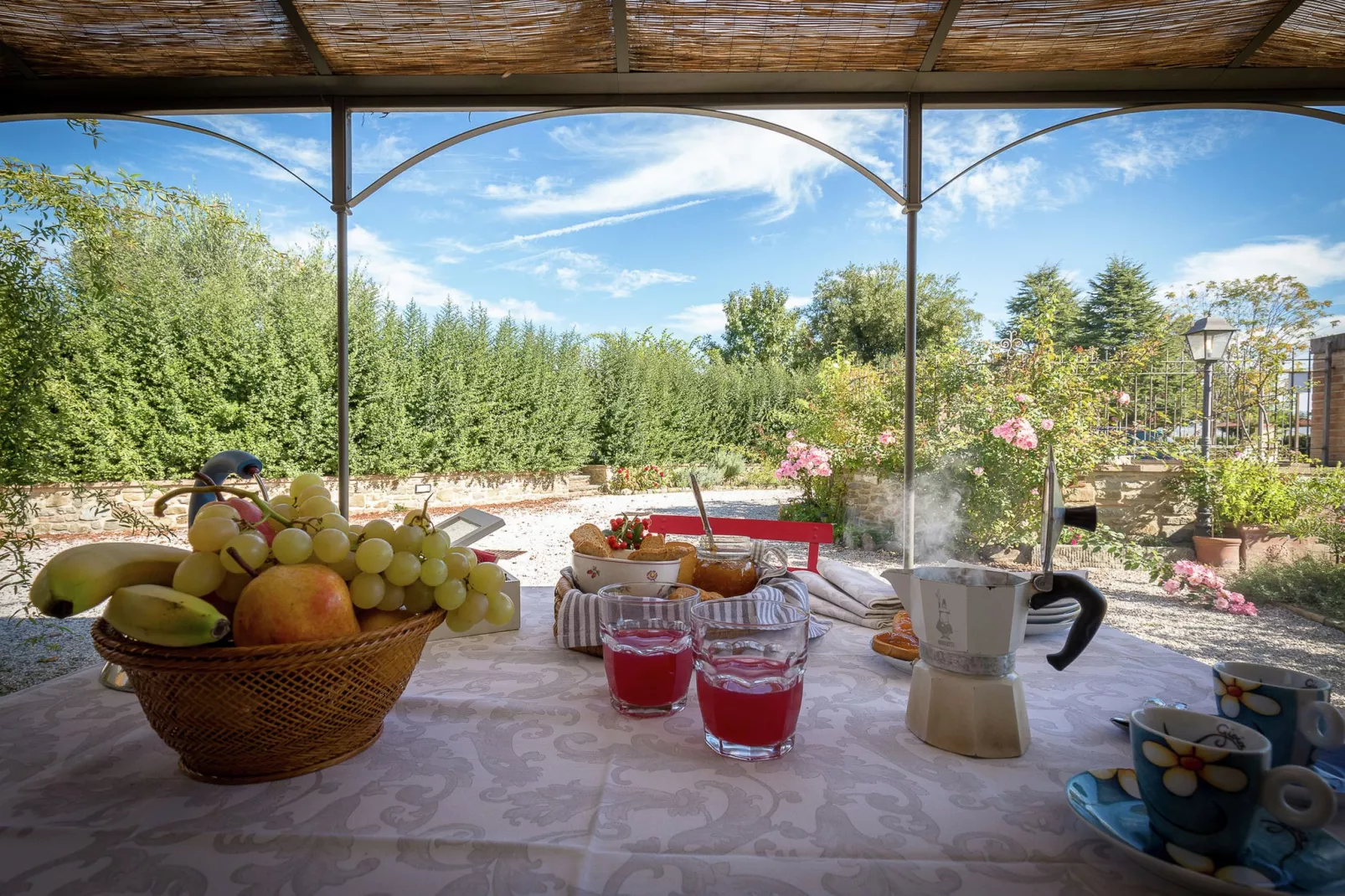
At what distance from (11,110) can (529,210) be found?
1080 centimetres

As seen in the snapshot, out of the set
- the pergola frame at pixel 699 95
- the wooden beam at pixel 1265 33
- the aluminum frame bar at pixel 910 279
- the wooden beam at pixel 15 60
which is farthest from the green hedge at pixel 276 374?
the wooden beam at pixel 1265 33

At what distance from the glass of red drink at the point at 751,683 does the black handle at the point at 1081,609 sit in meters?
0.23

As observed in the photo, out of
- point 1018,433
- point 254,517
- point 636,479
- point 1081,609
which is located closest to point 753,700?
point 1081,609

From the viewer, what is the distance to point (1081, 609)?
22.4 inches

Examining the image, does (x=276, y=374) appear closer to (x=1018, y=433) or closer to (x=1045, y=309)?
(x=1018, y=433)

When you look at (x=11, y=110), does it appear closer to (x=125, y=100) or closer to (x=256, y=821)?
(x=125, y=100)

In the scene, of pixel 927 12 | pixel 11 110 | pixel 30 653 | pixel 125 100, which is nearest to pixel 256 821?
pixel 927 12

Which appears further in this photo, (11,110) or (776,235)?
(776,235)

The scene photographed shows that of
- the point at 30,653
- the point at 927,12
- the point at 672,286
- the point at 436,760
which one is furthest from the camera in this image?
the point at 672,286

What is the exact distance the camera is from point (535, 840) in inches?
18.8

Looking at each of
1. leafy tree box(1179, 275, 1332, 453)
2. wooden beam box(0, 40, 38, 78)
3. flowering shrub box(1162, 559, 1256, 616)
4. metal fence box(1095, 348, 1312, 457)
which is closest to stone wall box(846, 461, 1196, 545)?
metal fence box(1095, 348, 1312, 457)

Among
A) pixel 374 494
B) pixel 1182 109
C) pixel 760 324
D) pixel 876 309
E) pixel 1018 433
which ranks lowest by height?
pixel 374 494

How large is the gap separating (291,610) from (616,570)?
0.48 meters

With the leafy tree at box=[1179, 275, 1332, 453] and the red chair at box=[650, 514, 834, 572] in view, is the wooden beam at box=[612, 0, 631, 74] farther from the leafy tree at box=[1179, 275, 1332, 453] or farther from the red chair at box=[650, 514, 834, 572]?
the leafy tree at box=[1179, 275, 1332, 453]
